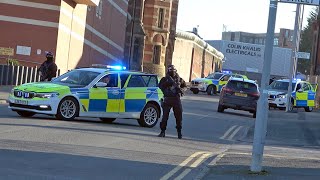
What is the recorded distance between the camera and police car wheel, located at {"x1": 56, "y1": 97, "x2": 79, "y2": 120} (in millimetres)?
18562

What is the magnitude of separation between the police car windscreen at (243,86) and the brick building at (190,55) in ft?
145

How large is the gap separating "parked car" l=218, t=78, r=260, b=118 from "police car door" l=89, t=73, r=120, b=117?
41.7ft

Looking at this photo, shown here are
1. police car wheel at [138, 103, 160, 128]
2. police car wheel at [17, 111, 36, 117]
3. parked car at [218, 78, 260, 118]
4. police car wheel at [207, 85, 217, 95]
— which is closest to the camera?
police car wheel at [17, 111, 36, 117]

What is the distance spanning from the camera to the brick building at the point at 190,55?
7870 centimetres

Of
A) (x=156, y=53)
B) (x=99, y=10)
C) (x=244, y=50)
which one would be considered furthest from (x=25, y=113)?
(x=244, y=50)

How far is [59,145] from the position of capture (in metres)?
13.6

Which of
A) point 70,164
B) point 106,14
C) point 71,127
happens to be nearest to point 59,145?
point 70,164

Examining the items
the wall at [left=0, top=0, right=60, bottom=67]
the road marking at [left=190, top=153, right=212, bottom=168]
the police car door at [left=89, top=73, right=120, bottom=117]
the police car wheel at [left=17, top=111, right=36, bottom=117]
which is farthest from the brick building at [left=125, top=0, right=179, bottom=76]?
the road marking at [left=190, top=153, right=212, bottom=168]

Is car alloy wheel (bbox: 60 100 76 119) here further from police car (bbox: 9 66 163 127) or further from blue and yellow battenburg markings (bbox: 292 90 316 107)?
blue and yellow battenburg markings (bbox: 292 90 316 107)

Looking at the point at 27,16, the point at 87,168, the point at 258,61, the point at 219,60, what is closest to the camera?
the point at 87,168

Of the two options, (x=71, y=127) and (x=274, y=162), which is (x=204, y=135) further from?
(x=274, y=162)

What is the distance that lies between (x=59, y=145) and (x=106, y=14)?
39.0 m

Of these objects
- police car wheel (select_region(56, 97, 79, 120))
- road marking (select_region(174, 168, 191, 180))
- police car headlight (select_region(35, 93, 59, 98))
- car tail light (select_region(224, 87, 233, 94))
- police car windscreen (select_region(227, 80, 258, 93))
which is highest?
police car windscreen (select_region(227, 80, 258, 93))

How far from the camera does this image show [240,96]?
31.7m
